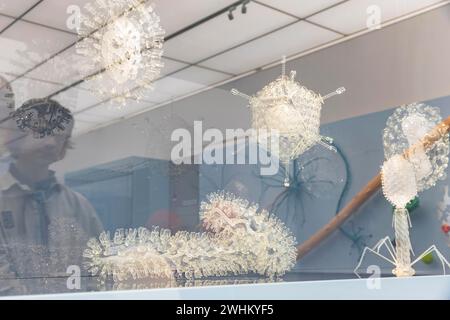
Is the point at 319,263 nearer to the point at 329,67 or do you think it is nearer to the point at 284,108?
the point at 284,108

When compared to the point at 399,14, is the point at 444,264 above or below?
below

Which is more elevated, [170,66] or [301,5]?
[301,5]

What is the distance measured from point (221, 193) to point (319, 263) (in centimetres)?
43

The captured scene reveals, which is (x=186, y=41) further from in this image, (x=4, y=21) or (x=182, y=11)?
(x=4, y=21)

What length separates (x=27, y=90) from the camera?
1258mm

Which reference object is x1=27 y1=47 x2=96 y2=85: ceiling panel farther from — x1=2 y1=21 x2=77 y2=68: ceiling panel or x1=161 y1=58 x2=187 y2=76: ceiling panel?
x1=161 y1=58 x2=187 y2=76: ceiling panel

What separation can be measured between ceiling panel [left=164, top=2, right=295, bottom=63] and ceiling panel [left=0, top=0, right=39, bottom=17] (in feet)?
1.21

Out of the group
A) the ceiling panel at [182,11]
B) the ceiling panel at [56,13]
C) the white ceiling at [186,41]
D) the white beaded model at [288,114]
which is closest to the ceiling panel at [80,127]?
the white ceiling at [186,41]

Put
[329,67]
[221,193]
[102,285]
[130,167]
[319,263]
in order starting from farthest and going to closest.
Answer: [329,67], [319,263], [221,193], [130,167], [102,285]

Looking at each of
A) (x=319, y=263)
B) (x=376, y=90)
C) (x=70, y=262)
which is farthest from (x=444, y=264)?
(x=70, y=262)

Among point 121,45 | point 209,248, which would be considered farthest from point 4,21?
point 209,248

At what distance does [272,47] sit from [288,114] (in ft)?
0.73
